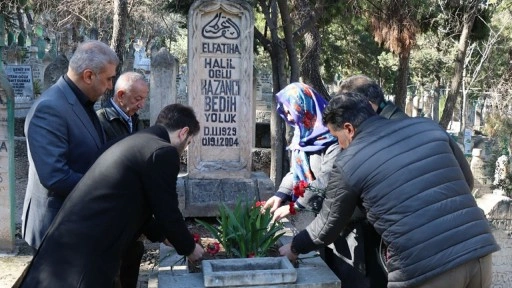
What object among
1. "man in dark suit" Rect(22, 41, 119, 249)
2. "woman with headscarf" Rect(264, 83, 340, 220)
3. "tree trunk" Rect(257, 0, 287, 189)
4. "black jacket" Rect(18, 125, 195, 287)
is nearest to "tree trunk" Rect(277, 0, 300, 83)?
"tree trunk" Rect(257, 0, 287, 189)

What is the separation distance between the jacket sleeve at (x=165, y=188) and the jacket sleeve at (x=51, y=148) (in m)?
0.53

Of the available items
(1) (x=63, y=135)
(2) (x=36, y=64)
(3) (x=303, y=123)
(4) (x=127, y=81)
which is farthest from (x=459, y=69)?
A: (2) (x=36, y=64)

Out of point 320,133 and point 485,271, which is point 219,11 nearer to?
point 320,133

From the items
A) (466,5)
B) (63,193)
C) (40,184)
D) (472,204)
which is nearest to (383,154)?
(472,204)

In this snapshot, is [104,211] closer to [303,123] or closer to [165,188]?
[165,188]

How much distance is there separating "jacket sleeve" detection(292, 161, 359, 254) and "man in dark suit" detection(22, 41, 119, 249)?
3.85 ft

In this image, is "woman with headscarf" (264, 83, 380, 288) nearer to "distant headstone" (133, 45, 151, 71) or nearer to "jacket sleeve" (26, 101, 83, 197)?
"jacket sleeve" (26, 101, 83, 197)

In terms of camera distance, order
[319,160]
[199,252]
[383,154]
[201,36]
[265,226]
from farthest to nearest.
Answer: [201,36] → [319,160] → [265,226] → [199,252] → [383,154]

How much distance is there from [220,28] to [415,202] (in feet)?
12.2

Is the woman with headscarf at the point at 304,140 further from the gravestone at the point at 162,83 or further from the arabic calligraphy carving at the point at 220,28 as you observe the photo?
the gravestone at the point at 162,83

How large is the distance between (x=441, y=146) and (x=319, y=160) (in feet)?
3.81

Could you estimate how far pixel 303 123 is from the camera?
3.66 metres

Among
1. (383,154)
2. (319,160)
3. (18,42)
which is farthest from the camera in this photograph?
(18,42)

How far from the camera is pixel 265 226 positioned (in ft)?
10.9
